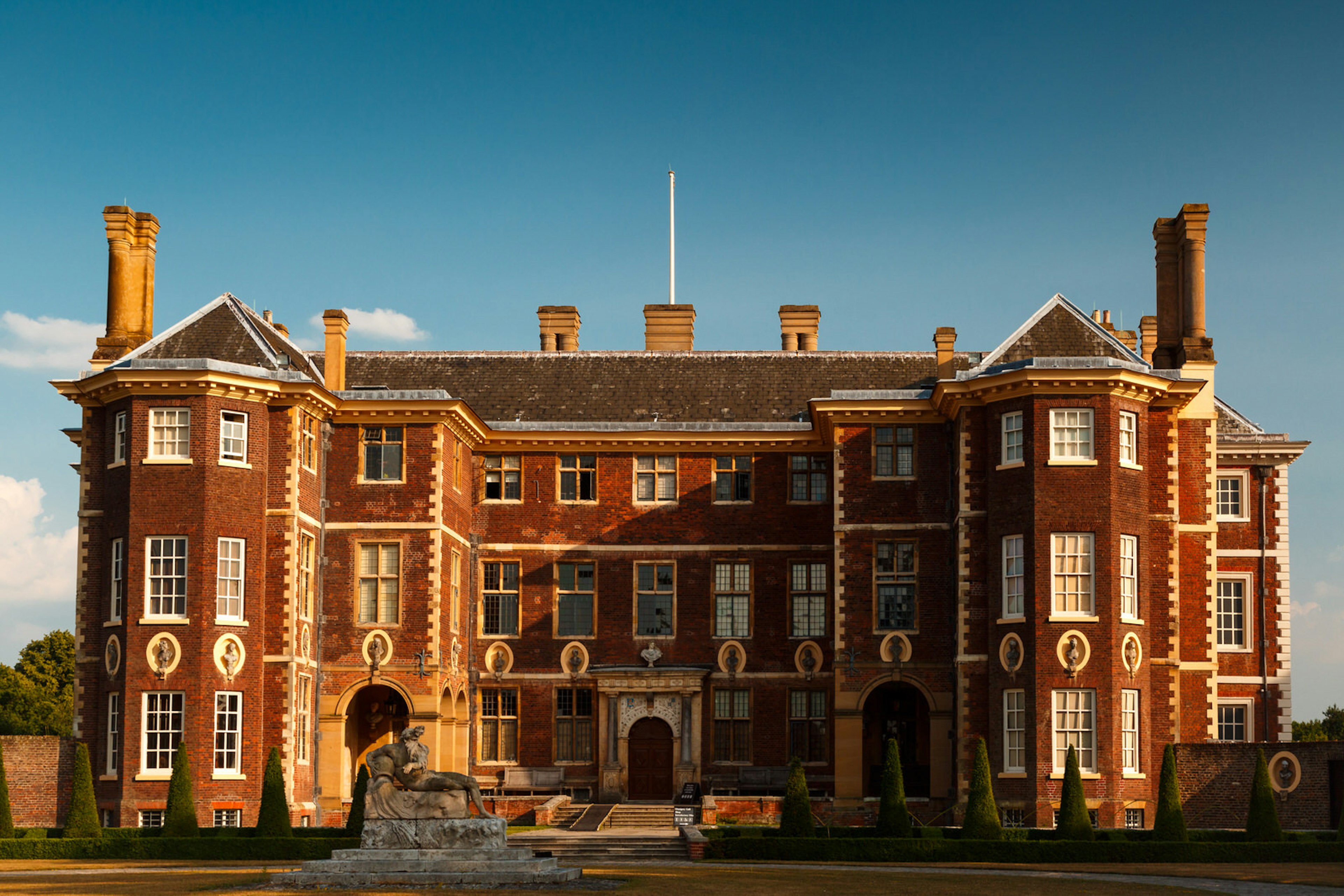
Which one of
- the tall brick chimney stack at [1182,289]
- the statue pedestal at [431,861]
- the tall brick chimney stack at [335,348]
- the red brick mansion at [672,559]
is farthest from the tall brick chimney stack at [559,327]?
the statue pedestal at [431,861]

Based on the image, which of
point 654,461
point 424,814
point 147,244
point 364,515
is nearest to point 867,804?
point 654,461

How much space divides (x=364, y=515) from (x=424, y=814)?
1651 cm

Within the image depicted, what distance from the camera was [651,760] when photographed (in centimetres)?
4784

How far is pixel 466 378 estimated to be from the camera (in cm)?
5162

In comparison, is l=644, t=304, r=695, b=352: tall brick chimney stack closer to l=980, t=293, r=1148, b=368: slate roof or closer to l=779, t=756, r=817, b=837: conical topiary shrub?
l=980, t=293, r=1148, b=368: slate roof

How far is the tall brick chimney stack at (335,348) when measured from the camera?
153ft

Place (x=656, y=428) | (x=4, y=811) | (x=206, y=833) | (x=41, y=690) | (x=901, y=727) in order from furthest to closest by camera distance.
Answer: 1. (x=41, y=690)
2. (x=656, y=428)
3. (x=901, y=727)
4. (x=4, y=811)
5. (x=206, y=833)

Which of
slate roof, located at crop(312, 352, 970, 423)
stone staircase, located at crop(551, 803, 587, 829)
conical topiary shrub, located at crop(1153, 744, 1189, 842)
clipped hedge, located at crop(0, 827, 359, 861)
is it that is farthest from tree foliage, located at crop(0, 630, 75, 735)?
conical topiary shrub, located at crop(1153, 744, 1189, 842)

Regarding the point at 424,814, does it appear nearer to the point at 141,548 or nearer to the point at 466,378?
the point at 141,548

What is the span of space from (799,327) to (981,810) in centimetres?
2242

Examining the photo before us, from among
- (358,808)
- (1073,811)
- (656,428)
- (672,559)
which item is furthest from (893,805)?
(656,428)

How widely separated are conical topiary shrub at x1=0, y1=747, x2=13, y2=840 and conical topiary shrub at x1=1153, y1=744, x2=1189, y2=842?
24069mm

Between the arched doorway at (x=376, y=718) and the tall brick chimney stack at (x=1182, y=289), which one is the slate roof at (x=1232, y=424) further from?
the arched doorway at (x=376, y=718)

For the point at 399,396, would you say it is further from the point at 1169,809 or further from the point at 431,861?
the point at 1169,809
